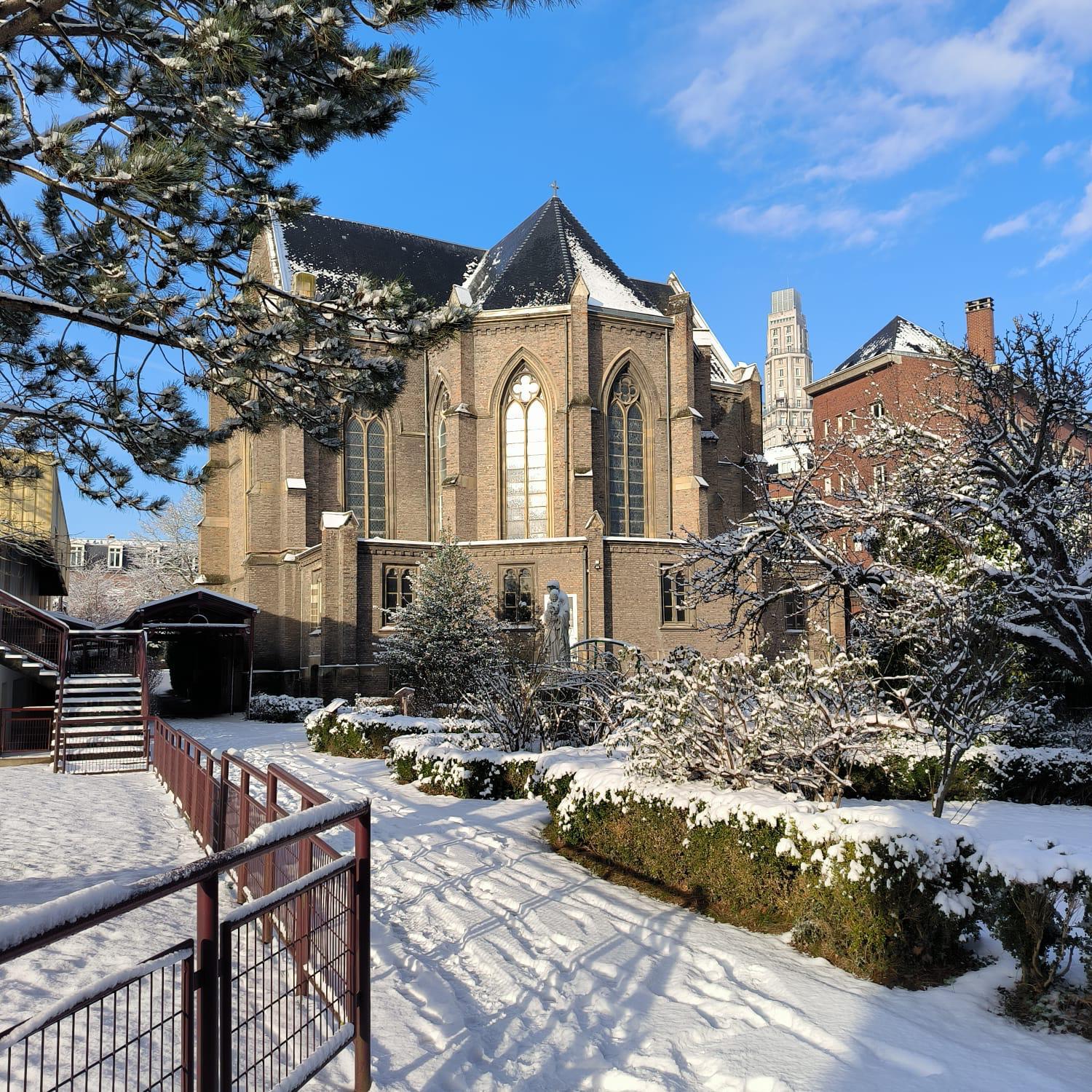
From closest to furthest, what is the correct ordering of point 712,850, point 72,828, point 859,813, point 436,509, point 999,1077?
point 999,1077 → point 859,813 → point 712,850 → point 72,828 → point 436,509

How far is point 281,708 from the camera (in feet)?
89.1

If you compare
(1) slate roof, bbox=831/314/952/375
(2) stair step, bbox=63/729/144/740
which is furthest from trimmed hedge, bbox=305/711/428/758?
(1) slate roof, bbox=831/314/952/375

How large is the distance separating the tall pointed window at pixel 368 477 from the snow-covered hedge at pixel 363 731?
16.3 meters

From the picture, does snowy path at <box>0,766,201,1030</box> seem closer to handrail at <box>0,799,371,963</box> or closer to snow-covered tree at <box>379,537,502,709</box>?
handrail at <box>0,799,371,963</box>

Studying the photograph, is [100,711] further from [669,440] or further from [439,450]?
[669,440]

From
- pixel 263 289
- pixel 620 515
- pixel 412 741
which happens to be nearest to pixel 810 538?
pixel 412 741

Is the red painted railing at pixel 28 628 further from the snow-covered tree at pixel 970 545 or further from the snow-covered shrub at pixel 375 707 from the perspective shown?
the snow-covered tree at pixel 970 545

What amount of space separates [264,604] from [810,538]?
918 inches

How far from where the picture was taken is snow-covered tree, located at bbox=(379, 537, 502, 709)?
78.3 feet

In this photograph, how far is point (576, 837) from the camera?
28.9 feet

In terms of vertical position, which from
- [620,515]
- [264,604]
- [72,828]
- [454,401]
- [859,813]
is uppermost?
[454,401]

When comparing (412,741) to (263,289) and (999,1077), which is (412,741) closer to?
(263,289)

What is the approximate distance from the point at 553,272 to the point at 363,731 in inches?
897

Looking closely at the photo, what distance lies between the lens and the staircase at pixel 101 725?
1641 cm
